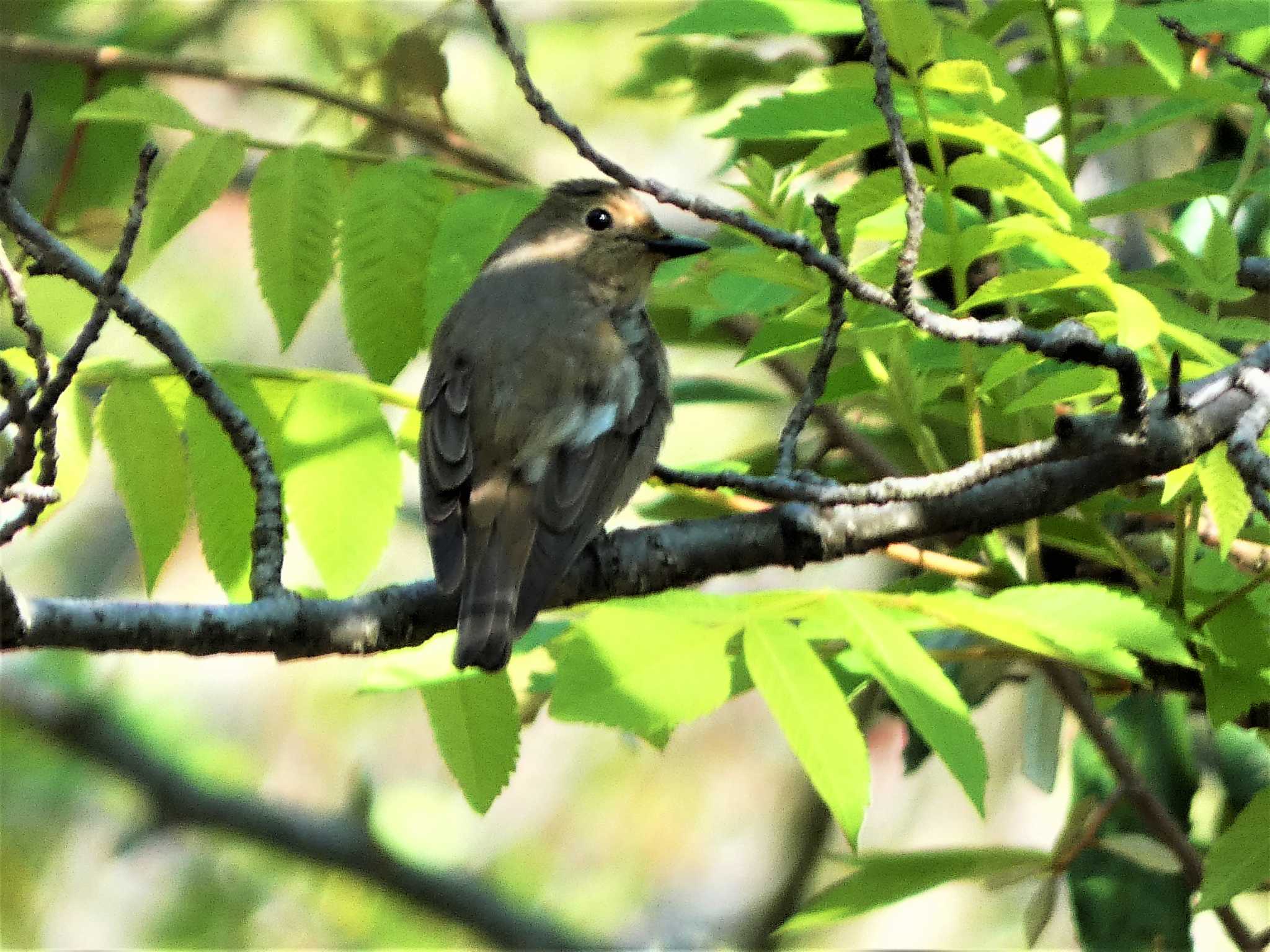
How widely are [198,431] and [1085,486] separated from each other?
1482mm

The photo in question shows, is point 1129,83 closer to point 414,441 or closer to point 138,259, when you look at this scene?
point 414,441

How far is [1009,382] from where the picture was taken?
265cm

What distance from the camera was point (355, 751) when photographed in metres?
7.81

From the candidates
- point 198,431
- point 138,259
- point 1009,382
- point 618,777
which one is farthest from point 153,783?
point 1009,382

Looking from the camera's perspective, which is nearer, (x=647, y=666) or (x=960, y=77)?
(x=647, y=666)

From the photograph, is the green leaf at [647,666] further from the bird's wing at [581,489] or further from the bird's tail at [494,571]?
the bird's wing at [581,489]

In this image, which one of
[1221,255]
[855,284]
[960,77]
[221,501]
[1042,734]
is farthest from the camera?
[1042,734]

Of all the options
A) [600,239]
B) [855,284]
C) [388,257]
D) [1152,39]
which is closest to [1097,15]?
[1152,39]

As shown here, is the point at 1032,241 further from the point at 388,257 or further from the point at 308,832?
the point at 308,832

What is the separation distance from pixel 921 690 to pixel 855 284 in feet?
1.76

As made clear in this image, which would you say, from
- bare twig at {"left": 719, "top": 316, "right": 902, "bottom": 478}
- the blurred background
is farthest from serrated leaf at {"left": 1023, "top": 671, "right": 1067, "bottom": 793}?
the blurred background

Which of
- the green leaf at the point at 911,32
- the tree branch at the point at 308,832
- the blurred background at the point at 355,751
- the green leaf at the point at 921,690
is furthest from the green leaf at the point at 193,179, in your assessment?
the tree branch at the point at 308,832

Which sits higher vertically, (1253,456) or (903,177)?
(903,177)

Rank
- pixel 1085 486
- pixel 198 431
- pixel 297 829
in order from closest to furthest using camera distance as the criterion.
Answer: pixel 1085 486 → pixel 198 431 → pixel 297 829
